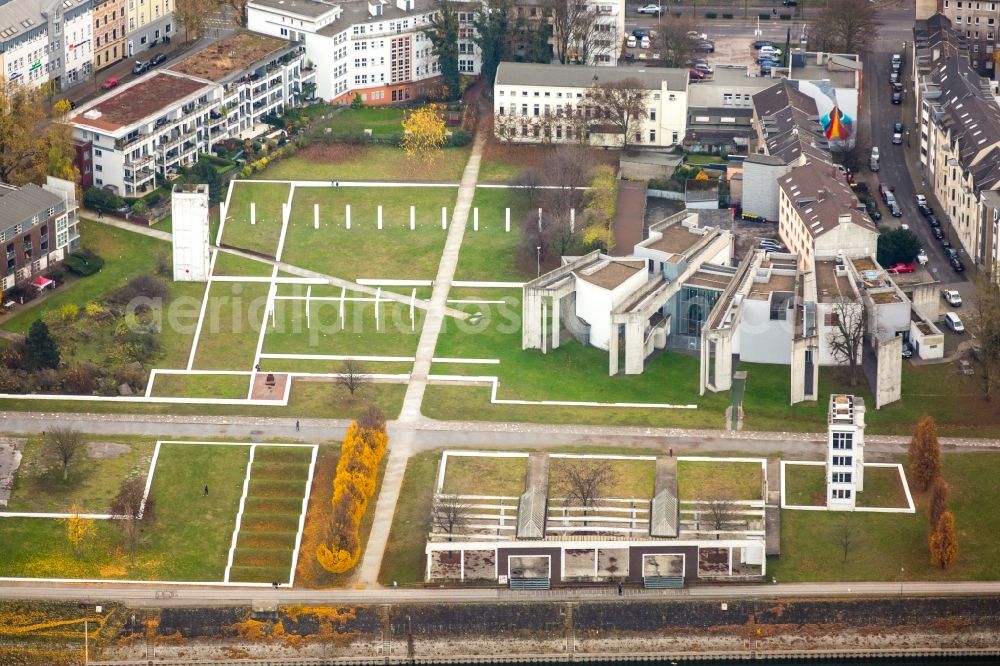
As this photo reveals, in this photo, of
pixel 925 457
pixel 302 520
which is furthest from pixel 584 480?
pixel 925 457

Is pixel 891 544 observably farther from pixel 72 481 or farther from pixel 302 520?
pixel 72 481

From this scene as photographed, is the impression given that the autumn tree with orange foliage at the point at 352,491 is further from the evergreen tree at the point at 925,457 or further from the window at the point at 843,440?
the evergreen tree at the point at 925,457

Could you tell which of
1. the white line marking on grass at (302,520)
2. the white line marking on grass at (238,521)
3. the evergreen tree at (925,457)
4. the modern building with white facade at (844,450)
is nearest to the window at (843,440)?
the modern building with white facade at (844,450)

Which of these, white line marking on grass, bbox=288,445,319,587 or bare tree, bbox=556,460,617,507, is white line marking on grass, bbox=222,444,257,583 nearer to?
white line marking on grass, bbox=288,445,319,587

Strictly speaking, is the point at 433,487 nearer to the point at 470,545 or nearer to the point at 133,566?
the point at 470,545

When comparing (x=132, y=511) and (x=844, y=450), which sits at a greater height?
(x=844, y=450)

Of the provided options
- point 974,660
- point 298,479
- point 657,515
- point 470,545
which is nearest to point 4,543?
point 298,479
